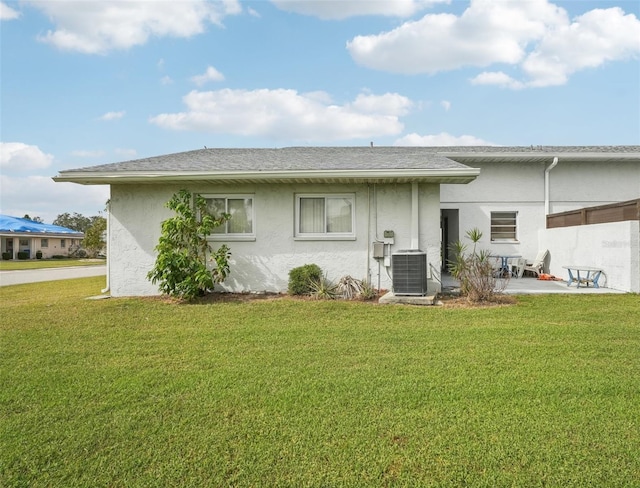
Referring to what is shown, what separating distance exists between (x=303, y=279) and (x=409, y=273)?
2.40 meters

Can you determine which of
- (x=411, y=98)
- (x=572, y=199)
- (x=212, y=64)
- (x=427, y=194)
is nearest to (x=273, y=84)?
(x=212, y=64)

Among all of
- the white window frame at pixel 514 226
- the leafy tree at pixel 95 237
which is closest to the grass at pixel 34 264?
the leafy tree at pixel 95 237

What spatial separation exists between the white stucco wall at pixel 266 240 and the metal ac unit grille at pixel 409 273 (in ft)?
3.16

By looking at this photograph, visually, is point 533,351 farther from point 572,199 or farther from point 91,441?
point 572,199

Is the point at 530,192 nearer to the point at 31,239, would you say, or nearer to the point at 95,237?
the point at 95,237

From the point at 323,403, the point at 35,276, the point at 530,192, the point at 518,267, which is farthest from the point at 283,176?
the point at 35,276

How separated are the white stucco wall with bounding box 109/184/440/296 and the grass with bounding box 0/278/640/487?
9.05ft

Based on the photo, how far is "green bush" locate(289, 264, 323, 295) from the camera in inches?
352

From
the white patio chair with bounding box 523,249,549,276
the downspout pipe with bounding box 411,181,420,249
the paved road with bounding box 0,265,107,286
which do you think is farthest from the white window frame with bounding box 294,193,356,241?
the paved road with bounding box 0,265,107,286

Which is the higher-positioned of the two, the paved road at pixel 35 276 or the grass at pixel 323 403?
the paved road at pixel 35 276

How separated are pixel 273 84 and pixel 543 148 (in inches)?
389

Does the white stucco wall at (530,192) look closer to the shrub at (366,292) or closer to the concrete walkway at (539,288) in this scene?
the concrete walkway at (539,288)

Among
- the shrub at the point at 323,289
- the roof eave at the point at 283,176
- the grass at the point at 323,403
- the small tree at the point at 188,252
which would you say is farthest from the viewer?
the shrub at the point at 323,289

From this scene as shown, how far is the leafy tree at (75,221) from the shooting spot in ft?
194
